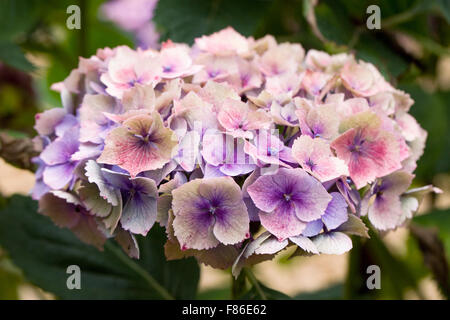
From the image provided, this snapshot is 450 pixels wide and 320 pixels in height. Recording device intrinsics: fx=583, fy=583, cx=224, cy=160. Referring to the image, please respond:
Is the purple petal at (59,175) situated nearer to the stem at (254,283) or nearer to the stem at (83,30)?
the stem at (254,283)

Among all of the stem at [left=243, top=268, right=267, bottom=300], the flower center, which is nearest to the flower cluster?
the flower center

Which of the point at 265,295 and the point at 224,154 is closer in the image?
the point at 224,154

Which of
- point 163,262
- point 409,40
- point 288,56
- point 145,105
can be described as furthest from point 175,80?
point 409,40

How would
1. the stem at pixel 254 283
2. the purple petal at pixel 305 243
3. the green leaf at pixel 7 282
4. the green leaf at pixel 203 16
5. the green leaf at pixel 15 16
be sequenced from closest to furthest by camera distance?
the purple petal at pixel 305 243 < the stem at pixel 254 283 < the green leaf at pixel 203 16 < the green leaf at pixel 15 16 < the green leaf at pixel 7 282

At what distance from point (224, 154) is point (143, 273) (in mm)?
378

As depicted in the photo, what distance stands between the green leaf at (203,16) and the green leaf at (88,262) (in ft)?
0.85

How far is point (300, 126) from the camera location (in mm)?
515

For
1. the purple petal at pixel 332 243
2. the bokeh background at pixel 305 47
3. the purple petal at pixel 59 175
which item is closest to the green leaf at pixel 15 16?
the bokeh background at pixel 305 47

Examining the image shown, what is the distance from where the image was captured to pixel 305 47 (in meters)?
0.86

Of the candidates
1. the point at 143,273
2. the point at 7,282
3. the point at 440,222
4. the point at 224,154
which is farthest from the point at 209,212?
the point at 7,282

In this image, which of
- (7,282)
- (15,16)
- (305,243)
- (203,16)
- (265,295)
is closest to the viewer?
(305,243)

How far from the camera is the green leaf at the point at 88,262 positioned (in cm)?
77

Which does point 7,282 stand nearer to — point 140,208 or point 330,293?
point 330,293
